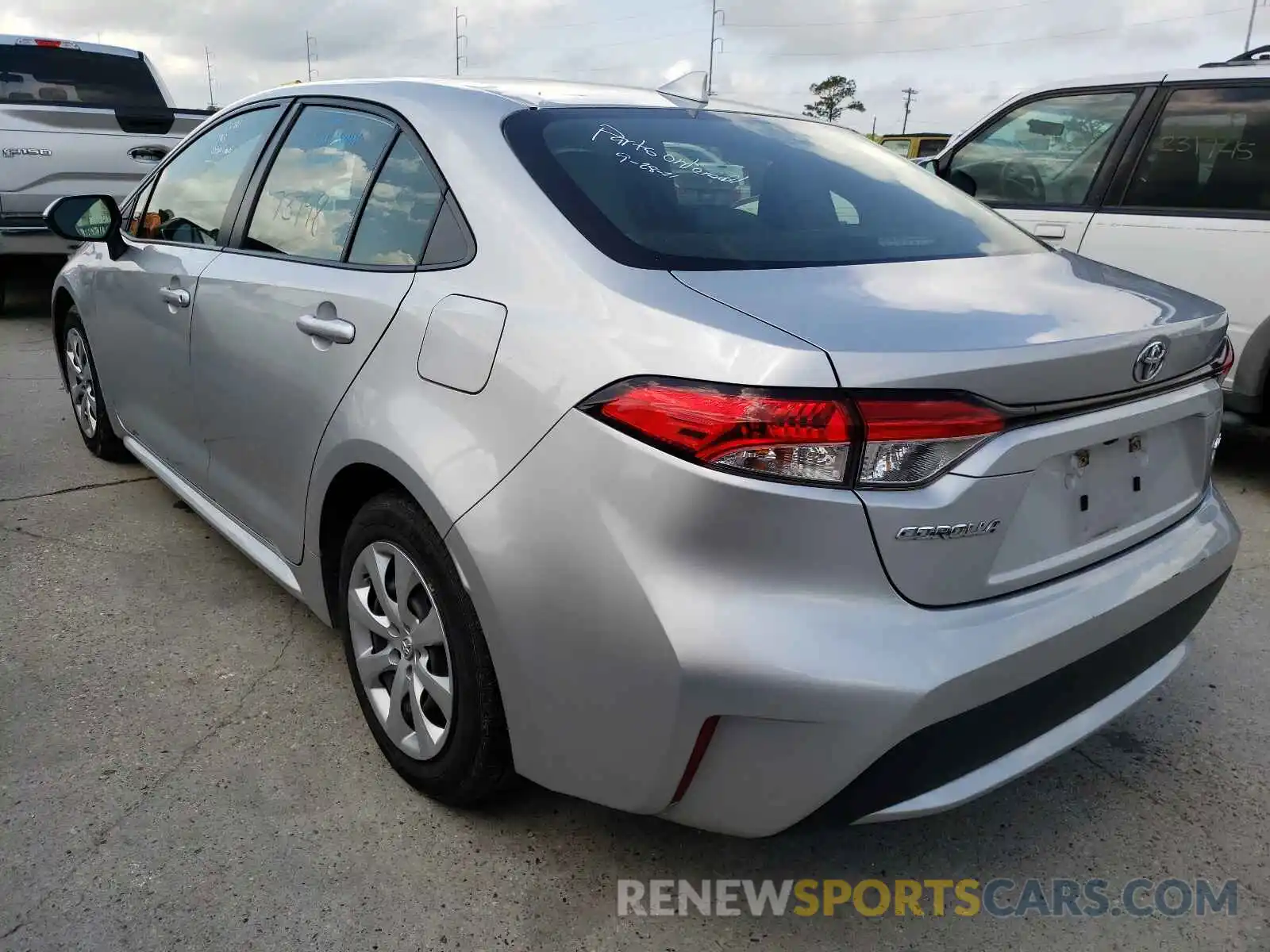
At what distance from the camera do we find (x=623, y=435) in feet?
5.46

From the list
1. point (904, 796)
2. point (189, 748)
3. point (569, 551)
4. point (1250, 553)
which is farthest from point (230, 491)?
point (1250, 553)

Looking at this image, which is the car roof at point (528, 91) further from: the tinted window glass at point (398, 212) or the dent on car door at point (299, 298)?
the tinted window glass at point (398, 212)

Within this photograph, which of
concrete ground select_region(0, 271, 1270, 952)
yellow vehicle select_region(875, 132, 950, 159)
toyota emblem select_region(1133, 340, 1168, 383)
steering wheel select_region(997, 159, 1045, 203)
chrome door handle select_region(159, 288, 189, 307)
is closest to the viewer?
toyota emblem select_region(1133, 340, 1168, 383)

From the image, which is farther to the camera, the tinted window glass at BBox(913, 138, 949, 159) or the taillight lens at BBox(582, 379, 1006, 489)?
the tinted window glass at BBox(913, 138, 949, 159)

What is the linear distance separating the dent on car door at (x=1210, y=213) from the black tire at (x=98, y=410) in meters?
4.23

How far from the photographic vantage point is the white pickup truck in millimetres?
7145

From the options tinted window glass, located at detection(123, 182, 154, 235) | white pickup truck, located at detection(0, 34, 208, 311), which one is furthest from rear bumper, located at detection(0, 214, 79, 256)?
tinted window glass, located at detection(123, 182, 154, 235)

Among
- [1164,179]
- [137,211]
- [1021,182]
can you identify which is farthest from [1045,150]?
[137,211]

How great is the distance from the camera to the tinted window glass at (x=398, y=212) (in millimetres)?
2238

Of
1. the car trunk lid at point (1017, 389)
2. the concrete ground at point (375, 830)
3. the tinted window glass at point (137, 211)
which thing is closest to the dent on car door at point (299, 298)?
the concrete ground at point (375, 830)

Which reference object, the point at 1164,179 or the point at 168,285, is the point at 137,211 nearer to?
the point at 168,285

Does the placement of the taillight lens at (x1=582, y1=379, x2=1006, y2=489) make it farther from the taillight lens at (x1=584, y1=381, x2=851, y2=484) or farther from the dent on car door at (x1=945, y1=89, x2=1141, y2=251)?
the dent on car door at (x1=945, y1=89, x2=1141, y2=251)

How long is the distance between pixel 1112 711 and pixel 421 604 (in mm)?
1452

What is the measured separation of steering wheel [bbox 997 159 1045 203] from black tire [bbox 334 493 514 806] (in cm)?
402
